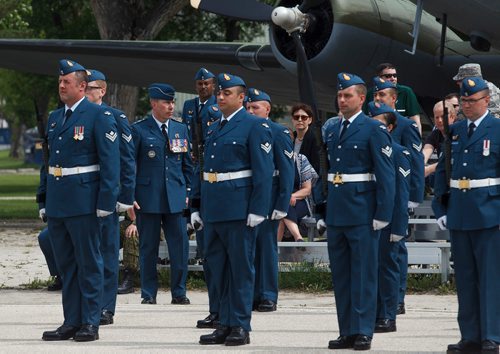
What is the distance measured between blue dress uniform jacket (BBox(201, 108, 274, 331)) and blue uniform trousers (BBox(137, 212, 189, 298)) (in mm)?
2518

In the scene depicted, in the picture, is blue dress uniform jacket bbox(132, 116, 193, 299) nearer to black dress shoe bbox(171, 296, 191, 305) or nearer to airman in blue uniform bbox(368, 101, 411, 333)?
black dress shoe bbox(171, 296, 191, 305)

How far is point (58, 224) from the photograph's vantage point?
8781 millimetres

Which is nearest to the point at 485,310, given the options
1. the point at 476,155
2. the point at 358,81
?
the point at 476,155

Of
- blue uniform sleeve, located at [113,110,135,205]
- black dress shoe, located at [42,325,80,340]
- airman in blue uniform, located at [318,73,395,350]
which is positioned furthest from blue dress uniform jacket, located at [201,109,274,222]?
black dress shoe, located at [42,325,80,340]

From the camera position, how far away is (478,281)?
7867 mm

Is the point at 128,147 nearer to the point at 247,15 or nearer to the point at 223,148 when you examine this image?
the point at 223,148

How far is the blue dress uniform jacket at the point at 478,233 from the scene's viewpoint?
305 inches

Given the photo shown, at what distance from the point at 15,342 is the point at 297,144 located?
5.04 meters

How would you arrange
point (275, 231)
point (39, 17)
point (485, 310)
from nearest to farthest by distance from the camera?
point (485, 310) < point (275, 231) < point (39, 17)

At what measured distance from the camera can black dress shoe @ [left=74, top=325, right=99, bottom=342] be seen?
8586 mm

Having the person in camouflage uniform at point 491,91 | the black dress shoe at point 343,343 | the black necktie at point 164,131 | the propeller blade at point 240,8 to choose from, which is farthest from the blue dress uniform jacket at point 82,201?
the propeller blade at point 240,8

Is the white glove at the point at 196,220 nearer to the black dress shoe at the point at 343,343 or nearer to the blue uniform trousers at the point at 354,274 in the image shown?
the blue uniform trousers at the point at 354,274

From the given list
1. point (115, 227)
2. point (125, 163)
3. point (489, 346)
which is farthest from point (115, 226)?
point (489, 346)

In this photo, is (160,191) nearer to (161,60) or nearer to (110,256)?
(110,256)
